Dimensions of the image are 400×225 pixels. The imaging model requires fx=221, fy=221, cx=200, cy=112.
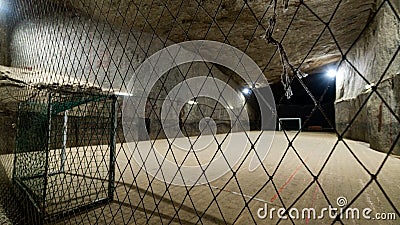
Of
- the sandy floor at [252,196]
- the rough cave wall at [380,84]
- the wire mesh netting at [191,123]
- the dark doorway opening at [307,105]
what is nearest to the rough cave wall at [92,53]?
the wire mesh netting at [191,123]

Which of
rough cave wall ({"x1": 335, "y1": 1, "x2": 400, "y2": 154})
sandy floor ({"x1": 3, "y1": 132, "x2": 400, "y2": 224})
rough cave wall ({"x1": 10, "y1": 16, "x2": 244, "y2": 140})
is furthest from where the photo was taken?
rough cave wall ({"x1": 10, "y1": 16, "x2": 244, "y2": 140})

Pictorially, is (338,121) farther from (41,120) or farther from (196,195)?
(41,120)

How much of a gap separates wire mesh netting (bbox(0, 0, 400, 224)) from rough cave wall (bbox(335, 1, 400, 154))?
2cm

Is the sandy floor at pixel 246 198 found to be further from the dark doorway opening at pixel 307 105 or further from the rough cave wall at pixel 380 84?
the dark doorway opening at pixel 307 105

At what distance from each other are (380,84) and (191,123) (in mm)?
3313

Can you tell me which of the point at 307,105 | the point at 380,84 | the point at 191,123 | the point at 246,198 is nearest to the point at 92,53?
the point at 191,123

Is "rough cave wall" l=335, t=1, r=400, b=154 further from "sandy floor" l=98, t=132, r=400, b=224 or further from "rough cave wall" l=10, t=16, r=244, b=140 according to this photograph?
"rough cave wall" l=10, t=16, r=244, b=140

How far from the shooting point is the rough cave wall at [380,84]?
2.11 m

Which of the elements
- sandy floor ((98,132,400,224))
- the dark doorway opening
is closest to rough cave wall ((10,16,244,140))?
sandy floor ((98,132,400,224))

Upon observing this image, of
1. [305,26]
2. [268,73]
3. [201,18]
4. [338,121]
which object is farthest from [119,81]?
[338,121]

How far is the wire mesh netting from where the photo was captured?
40.8 inches

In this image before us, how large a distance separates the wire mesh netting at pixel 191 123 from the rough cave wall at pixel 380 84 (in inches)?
0.8

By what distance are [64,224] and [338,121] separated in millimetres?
4818

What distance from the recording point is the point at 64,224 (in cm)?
100
